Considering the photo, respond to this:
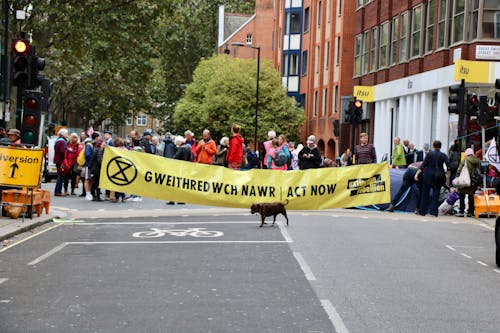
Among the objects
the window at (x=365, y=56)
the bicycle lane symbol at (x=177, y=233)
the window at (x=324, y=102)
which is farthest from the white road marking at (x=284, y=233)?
the window at (x=324, y=102)

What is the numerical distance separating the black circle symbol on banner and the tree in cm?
4449

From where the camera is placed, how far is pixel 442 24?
3697cm

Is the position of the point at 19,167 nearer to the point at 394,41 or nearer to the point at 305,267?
the point at 305,267

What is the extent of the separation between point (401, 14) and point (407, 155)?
12150 mm

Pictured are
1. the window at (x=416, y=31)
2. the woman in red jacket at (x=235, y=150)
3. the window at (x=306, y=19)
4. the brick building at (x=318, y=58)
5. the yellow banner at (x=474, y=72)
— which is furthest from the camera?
the window at (x=306, y=19)

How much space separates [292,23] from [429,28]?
35.8 m

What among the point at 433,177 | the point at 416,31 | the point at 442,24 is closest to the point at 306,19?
the point at 416,31

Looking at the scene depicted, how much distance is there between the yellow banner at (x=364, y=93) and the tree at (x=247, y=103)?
19.0 meters

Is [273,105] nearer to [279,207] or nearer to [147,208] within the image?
[147,208]

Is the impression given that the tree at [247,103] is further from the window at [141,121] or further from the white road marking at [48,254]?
the window at [141,121]

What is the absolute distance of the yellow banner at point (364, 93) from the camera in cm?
4619

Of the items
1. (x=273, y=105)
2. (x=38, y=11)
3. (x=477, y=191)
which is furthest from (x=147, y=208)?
(x=273, y=105)

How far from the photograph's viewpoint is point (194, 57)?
101m

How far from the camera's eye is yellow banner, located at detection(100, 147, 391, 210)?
21.2 metres
